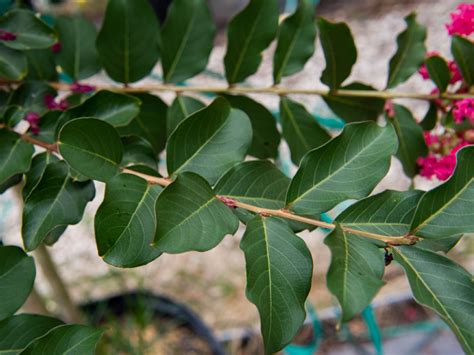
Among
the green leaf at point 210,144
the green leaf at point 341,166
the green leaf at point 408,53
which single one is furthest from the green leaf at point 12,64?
the green leaf at point 408,53

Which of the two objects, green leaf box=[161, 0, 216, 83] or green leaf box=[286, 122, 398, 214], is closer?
green leaf box=[286, 122, 398, 214]

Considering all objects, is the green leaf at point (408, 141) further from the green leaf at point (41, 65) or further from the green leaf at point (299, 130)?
the green leaf at point (41, 65)

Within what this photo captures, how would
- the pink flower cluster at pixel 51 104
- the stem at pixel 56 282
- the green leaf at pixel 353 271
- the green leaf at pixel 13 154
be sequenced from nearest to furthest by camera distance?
1. the green leaf at pixel 353 271
2. the green leaf at pixel 13 154
3. the pink flower cluster at pixel 51 104
4. the stem at pixel 56 282

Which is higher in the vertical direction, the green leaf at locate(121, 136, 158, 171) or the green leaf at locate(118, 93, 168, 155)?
the green leaf at locate(121, 136, 158, 171)

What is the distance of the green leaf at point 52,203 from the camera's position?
46 cm

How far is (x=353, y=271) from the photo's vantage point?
377 millimetres

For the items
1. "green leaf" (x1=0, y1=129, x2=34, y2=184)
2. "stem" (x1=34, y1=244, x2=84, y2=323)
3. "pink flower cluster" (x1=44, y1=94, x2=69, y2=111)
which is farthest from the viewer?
"stem" (x1=34, y1=244, x2=84, y2=323)

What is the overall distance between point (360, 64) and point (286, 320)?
219 cm

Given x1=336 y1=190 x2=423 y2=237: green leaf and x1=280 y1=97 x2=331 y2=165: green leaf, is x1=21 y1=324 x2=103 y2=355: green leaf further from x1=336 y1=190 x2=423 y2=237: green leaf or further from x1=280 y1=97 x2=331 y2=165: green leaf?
x1=280 y1=97 x2=331 y2=165: green leaf

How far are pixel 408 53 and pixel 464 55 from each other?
0.26 ft

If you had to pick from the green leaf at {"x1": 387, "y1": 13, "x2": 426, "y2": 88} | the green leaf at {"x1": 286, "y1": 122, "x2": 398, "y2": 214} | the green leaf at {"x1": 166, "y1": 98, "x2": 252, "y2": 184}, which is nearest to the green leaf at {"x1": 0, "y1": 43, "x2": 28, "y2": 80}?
the green leaf at {"x1": 166, "y1": 98, "x2": 252, "y2": 184}

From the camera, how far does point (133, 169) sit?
1.53 feet

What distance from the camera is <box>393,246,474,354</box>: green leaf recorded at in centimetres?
36

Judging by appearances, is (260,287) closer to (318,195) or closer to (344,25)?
(318,195)
